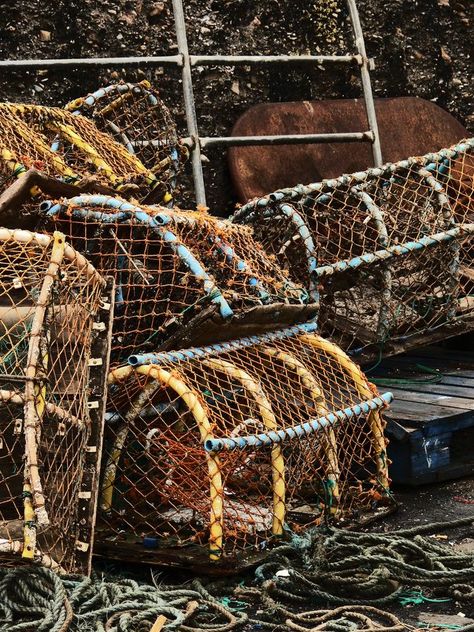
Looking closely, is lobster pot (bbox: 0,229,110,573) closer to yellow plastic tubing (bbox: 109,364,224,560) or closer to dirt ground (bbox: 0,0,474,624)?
yellow plastic tubing (bbox: 109,364,224,560)

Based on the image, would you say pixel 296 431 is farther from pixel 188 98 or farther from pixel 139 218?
pixel 188 98

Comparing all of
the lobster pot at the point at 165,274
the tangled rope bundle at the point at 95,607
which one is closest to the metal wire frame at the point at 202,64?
the lobster pot at the point at 165,274

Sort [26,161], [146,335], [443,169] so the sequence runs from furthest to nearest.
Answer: [443,169], [26,161], [146,335]

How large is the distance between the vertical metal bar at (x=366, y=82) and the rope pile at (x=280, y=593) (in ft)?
10.7

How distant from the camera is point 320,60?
20.4ft

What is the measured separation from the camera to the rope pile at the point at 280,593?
2.83 meters

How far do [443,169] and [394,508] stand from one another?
168cm

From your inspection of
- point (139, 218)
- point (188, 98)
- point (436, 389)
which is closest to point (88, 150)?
point (139, 218)

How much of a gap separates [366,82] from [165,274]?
9.82 ft

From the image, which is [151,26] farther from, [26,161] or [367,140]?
[26,161]

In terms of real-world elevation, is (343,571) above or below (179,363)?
below

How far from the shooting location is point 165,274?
3.67 m

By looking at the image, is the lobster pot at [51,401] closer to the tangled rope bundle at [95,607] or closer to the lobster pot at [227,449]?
the tangled rope bundle at [95,607]

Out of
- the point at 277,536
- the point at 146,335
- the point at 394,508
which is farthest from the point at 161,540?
the point at 394,508
